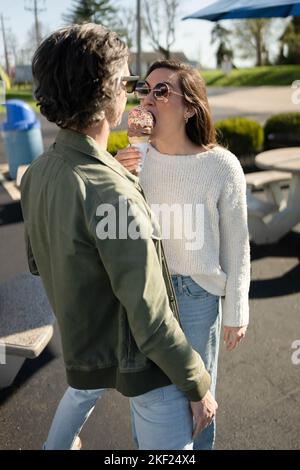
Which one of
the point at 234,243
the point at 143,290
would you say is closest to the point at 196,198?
the point at 234,243

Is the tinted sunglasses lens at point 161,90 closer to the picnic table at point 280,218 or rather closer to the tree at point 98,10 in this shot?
the picnic table at point 280,218

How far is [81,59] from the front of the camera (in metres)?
1.04

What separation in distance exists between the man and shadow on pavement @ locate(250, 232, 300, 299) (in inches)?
105

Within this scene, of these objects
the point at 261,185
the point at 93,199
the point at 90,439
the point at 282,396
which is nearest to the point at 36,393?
the point at 90,439

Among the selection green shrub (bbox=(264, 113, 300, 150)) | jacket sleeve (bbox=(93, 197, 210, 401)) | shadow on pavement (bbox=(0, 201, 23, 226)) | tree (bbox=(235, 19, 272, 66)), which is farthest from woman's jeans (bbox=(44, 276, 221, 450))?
tree (bbox=(235, 19, 272, 66))

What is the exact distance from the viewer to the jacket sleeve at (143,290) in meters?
1.07

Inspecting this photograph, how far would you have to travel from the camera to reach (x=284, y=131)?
8.84 meters

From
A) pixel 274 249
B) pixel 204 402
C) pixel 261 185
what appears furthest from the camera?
pixel 261 185

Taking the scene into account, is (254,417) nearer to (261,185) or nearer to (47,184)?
(47,184)

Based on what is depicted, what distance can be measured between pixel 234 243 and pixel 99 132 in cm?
75

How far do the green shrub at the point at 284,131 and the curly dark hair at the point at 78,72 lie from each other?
26.9 feet

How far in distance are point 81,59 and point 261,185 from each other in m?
4.54

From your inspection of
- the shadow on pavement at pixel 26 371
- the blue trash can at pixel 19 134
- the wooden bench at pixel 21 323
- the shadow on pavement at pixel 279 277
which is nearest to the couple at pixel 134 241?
the wooden bench at pixel 21 323

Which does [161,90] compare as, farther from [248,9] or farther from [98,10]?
[98,10]
